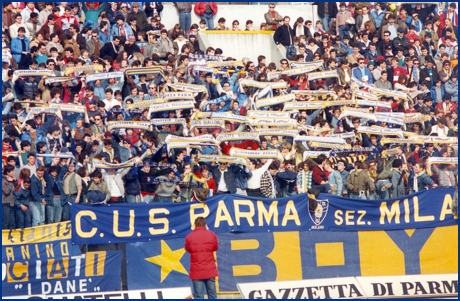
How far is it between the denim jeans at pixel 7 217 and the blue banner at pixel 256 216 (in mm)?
1060

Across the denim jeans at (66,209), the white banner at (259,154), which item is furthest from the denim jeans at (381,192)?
the denim jeans at (66,209)

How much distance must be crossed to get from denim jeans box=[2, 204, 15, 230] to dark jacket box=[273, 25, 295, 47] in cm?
1029

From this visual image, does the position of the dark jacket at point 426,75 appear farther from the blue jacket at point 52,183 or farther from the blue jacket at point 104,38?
the blue jacket at point 52,183

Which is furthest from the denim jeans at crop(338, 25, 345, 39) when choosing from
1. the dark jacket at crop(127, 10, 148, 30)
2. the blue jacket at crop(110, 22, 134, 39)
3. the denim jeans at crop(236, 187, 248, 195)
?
the denim jeans at crop(236, 187, 248, 195)

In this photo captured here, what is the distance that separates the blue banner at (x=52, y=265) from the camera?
18.2 m

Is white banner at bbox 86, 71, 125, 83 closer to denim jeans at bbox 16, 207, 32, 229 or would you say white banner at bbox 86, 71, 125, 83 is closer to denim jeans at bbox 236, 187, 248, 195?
denim jeans at bbox 236, 187, 248, 195

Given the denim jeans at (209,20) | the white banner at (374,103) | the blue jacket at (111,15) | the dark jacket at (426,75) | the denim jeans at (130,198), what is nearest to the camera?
the denim jeans at (130,198)

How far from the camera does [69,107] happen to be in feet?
72.3

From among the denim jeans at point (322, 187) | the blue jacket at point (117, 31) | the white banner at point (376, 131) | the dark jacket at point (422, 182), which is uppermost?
the blue jacket at point (117, 31)

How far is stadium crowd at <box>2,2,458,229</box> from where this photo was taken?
20.0m

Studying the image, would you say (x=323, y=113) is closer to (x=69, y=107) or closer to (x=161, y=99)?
(x=161, y=99)

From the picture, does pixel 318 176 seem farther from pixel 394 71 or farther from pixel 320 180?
pixel 394 71

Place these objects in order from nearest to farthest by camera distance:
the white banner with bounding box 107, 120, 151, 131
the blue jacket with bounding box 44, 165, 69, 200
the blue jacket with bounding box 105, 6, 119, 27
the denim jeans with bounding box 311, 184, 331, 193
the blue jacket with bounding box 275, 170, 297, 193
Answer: the blue jacket with bounding box 44, 165, 69, 200, the denim jeans with bounding box 311, 184, 331, 193, the blue jacket with bounding box 275, 170, 297, 193, the white banner with bounding box 107, 120, 151, 131, the blue jacket with bounding box 105, 6, 119, 27

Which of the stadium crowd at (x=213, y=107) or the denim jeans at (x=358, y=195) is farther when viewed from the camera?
the denim jeans at (x=358, y=195)
